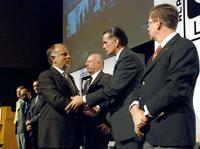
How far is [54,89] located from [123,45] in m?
0.79

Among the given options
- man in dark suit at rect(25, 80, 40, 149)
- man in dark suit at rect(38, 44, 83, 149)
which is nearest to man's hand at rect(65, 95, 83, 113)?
man in dark suit at rect(38, 44, 83, 149)

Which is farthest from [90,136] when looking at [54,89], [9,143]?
[9,143]

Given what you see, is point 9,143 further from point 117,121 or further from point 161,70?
point 161,70

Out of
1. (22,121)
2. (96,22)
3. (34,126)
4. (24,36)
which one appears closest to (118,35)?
(34,126)

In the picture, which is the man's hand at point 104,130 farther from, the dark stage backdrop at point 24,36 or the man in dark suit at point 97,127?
the dark stage backdrop at point 24,36

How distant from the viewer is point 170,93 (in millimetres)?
A: 1250

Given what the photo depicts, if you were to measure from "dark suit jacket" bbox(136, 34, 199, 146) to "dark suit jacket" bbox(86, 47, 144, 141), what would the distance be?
1.71 ft

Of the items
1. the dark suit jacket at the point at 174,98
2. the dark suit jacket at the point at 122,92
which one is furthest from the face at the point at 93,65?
the dark suit jacket at the point at 174,98

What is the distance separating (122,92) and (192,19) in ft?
4.26

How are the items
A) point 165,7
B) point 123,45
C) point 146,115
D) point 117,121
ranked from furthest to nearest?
1. point 123,45
2. point 117,121
3. point 165,7
4. point 146,115

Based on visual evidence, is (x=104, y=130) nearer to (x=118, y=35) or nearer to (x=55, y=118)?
(x=55, y=118)

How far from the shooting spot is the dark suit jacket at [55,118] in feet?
7.30

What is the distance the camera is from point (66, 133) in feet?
7.41

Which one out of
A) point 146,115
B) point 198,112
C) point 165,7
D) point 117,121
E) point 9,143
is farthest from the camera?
point 9,143
